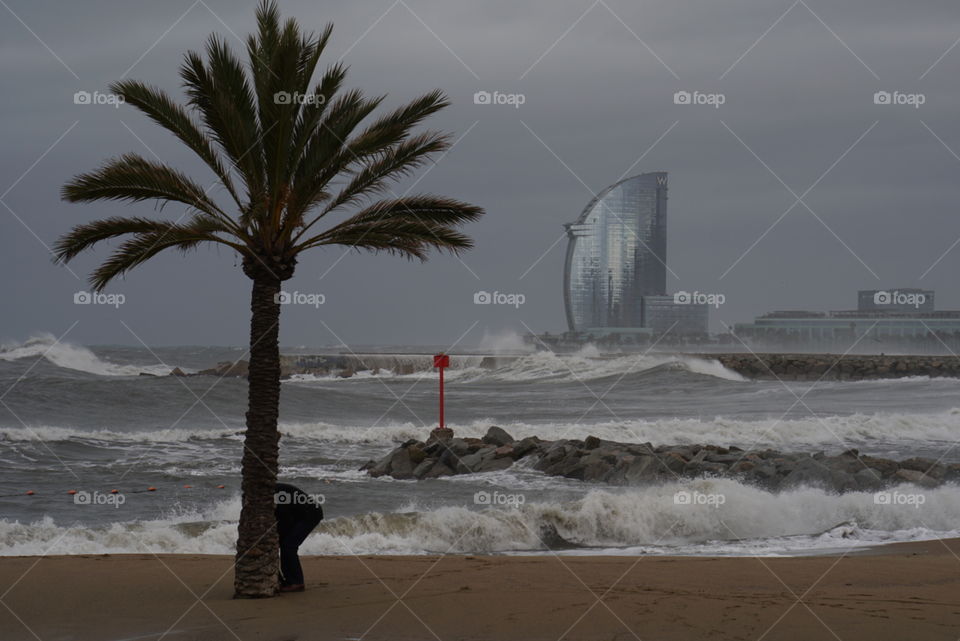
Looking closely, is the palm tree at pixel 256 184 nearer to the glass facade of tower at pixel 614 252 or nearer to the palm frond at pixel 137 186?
the palm frond at pixel 137 186

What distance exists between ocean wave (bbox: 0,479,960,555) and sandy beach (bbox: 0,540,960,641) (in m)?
1.87

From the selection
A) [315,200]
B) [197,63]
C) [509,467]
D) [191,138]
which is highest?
[197,63]

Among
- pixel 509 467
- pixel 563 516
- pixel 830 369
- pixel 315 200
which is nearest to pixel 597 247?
pixel 830 369

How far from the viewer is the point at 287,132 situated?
29.2 feet

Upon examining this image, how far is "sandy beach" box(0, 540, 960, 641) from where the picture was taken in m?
7.99

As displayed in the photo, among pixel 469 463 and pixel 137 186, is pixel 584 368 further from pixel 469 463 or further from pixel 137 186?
pixel 137 186

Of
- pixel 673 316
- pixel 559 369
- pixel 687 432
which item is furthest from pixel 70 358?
pixel 673 316

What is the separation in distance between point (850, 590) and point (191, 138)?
7.96m

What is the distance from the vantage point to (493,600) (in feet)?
30.1

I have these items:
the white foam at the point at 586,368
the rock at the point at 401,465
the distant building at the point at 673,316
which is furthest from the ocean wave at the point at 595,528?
the distant building at the point at 673,316

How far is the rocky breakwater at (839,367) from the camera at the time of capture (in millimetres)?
59469

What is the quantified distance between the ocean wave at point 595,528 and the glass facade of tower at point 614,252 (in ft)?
242

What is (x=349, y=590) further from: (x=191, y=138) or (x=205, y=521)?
(x=205, y=521)

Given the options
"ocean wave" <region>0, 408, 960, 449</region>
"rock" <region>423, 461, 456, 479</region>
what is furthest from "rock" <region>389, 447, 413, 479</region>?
"ocean wave" <region>0, 408, 960, 449</region>
